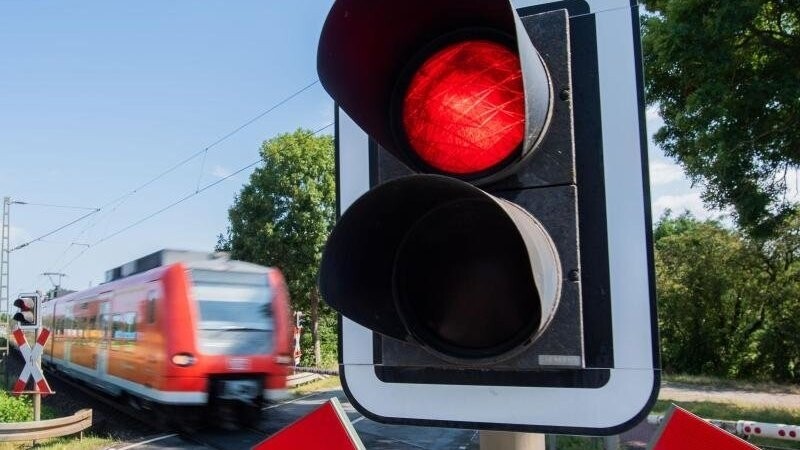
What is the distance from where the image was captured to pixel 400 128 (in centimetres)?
138

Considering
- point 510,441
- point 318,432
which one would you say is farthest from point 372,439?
point 510,441

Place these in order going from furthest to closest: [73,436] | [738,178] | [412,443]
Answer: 1. [73,436]
2. [412,443]
3. [738,178]

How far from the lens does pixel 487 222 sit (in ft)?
4.11

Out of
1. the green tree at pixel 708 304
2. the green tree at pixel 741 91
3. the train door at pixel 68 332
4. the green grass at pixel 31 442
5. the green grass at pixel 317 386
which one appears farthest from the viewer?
the green tree at pixel 708 304

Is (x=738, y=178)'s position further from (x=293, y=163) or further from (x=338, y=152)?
(x=293, y=163)

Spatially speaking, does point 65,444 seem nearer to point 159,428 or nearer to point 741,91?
point 159,428

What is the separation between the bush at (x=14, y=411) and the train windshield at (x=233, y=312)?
188 inches

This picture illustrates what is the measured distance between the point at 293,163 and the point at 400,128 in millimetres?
28178

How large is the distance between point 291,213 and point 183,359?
1744cm

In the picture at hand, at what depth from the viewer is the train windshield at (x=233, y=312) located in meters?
11.8

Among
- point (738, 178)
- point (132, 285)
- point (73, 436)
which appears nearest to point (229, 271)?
point (132, 285)

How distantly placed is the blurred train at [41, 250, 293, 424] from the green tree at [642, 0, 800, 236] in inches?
317

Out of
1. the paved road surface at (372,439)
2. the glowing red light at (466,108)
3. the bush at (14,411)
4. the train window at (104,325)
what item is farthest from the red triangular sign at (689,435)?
the train window at (104,325)

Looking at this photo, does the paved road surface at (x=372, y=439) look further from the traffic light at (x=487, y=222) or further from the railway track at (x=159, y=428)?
the traffic light at (x=487, y=222)
